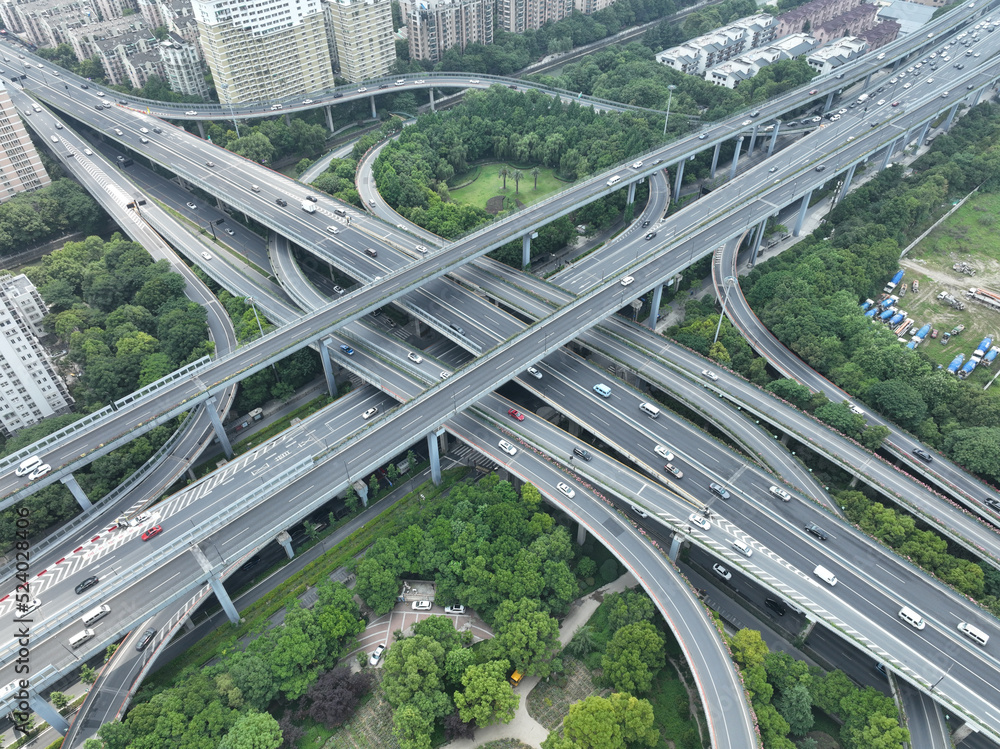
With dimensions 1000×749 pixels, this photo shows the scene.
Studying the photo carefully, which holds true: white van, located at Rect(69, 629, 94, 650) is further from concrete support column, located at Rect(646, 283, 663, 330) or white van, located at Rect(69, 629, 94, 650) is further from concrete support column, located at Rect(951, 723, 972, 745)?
concrete support column, located at Rect(646, 283, 663, 330)

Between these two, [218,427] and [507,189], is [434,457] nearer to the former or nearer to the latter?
[218,427]

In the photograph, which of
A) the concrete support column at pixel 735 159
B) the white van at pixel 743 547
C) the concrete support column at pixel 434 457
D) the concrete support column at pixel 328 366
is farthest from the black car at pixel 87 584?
the concrete support column at pixel 735 159

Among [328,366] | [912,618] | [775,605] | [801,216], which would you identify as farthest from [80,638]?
[801,216]

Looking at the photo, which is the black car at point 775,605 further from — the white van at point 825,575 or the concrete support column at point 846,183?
the concrete support column at point 846,183

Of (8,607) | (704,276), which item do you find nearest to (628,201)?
(704,276)

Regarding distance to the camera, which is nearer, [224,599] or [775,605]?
[224,599]

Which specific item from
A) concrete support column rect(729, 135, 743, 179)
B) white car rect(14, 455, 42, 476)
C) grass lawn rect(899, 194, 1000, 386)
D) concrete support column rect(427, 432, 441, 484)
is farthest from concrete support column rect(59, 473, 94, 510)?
Answer: concrete support column rect(729, 135, 743, 179)

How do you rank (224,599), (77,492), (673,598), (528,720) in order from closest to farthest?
(528,720)
(673,598)
(224,599)
(77,492)
